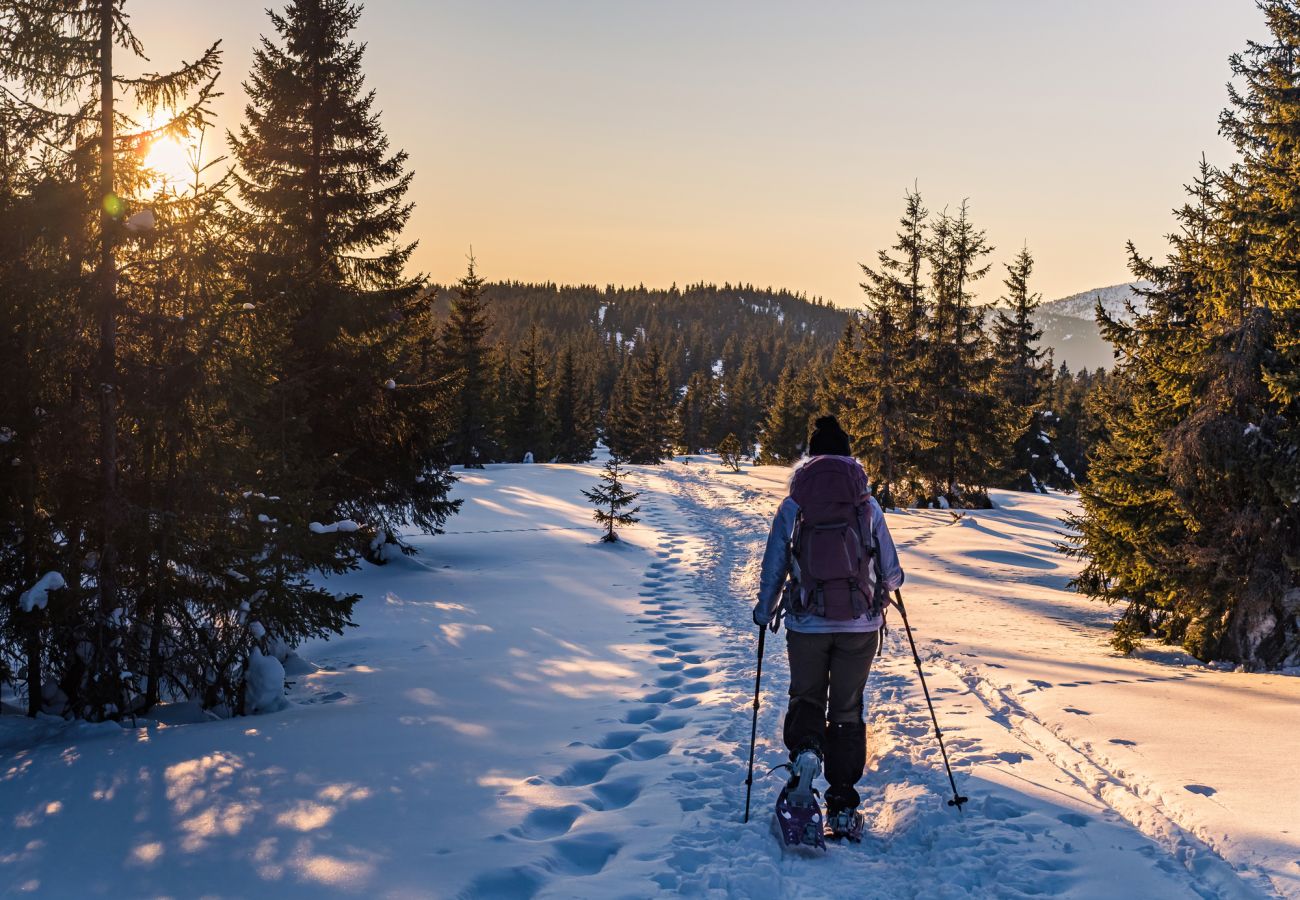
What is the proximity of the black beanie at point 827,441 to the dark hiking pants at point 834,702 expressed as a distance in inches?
47.0

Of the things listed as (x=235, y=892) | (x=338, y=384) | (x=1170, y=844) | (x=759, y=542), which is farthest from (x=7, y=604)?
(x=759, y=542)

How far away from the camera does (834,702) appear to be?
15.3ft

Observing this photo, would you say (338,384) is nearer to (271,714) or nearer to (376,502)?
(376,502)

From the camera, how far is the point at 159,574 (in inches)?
256

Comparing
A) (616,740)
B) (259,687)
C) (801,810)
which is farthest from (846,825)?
(259,687)

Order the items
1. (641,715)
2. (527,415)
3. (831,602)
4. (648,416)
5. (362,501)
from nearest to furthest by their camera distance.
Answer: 1. (831,602)
2. (641,715)
3. (362,501)
4. (527,415)
5. (648,416)

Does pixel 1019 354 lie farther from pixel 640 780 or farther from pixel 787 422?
pixel 640 780

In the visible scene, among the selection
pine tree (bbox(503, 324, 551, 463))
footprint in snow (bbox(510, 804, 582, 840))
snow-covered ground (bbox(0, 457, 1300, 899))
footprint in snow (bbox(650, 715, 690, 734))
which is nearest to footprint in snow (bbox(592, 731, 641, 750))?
snow-covered ground (bbox(0, 457, 1300, 899))

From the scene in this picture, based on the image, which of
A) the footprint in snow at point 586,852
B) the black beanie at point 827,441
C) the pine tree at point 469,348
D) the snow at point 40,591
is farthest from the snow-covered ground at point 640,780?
the pine tree at point 469,348

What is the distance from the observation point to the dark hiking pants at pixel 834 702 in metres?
4.61

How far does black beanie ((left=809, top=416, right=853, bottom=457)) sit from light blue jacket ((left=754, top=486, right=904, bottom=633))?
0.39 m

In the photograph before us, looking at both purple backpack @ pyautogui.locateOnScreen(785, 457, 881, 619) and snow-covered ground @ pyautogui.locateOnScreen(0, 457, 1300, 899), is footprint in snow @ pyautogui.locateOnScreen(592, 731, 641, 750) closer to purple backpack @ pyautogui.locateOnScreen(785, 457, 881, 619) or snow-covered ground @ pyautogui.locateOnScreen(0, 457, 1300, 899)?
snow-covered ground @ pyautogui.locateOnScreen(0, 457, 1300, 899)

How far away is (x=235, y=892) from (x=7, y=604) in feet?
13.8

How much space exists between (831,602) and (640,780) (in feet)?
6.61
